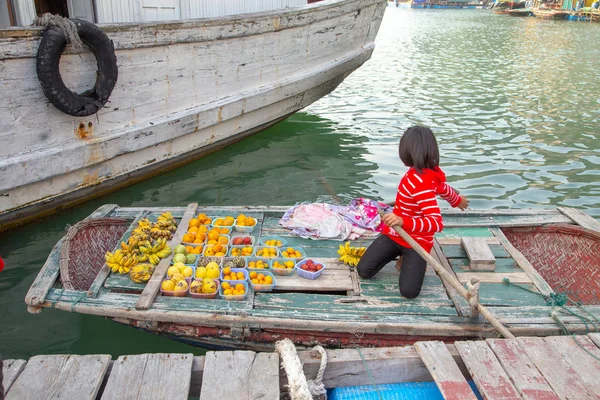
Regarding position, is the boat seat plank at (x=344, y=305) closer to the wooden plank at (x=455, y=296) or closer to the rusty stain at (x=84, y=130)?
the wooden plank at (x=455, y=296)

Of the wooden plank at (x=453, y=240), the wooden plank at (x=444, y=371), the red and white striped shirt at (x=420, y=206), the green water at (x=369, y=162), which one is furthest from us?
the wooden plank at (x=453, y=240)

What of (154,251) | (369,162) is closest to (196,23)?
(154,251)

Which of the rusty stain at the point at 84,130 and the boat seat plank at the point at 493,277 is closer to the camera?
the boat seat plank at the point at 493,277

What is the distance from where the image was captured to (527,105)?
508 inches

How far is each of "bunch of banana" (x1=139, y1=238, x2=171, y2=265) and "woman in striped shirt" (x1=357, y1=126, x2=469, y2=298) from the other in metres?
1.91

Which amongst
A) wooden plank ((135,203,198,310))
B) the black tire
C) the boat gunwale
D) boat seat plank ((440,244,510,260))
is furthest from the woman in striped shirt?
the boat gunwale

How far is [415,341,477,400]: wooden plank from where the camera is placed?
2.78 meters

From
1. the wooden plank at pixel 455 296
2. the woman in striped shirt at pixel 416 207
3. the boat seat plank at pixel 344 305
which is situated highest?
the woman in striped shirt at pixel 416 207

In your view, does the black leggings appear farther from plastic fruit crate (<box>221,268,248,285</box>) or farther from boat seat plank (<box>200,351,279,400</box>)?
boat seat plank (<box>200,351,279,400</box>)

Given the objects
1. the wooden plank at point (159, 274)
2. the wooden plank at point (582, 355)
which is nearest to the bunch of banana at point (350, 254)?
the wooden plank at point (159, 274)

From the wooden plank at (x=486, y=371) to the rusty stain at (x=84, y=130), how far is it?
4.97 meters

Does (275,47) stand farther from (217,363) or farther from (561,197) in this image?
(217,363)

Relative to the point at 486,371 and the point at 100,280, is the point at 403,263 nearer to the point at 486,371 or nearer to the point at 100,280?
the point at 486,371

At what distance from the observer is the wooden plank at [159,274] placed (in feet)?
12.5
